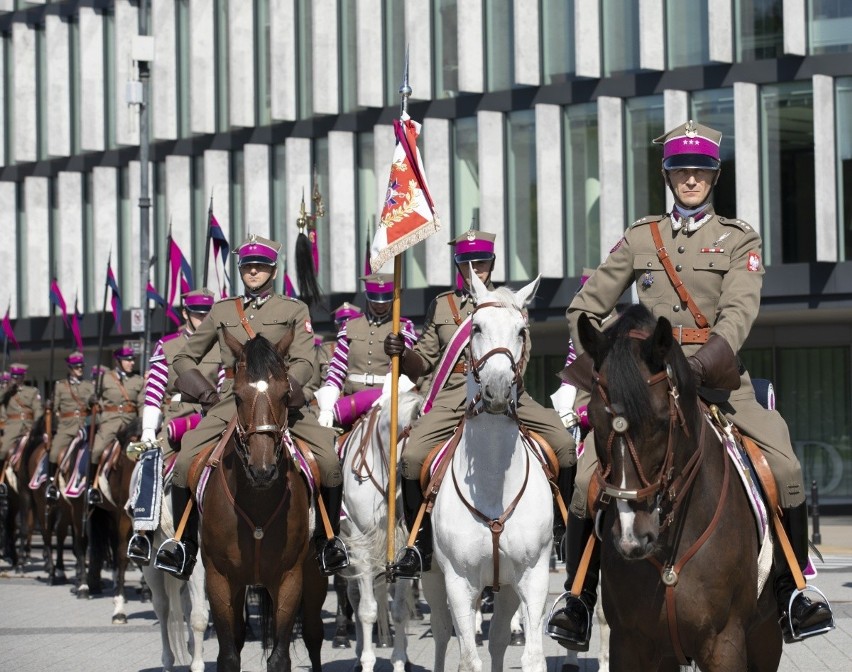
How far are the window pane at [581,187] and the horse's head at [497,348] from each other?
2544 cm

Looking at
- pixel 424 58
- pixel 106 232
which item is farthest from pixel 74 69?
pixel 424 58

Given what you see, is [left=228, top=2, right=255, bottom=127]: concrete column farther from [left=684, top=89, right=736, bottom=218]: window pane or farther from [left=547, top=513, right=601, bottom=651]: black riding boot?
[left=547, top=513, right=601, bottom=651]: black riding boot

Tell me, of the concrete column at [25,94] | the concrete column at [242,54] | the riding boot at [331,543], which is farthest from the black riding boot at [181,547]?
the concrete column at [25,94]

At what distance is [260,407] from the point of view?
33.4ft

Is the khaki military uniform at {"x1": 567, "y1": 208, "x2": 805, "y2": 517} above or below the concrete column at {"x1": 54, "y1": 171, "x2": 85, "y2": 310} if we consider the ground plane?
below

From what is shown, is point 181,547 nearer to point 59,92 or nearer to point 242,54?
point 242,54

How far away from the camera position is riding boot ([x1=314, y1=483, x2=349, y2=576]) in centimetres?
1135

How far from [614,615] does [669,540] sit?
19.5 inches

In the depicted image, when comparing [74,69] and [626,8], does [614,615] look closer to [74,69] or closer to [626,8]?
[626,8]

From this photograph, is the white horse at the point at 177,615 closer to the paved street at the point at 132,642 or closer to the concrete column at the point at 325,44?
the paved street at the point at 132,642

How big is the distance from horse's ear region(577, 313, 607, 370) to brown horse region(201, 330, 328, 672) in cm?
367

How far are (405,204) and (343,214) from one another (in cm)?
2752

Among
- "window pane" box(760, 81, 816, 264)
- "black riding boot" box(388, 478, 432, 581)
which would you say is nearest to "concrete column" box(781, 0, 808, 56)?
"window pane" box(760, 81, 816, 264)

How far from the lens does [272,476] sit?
10023mm
